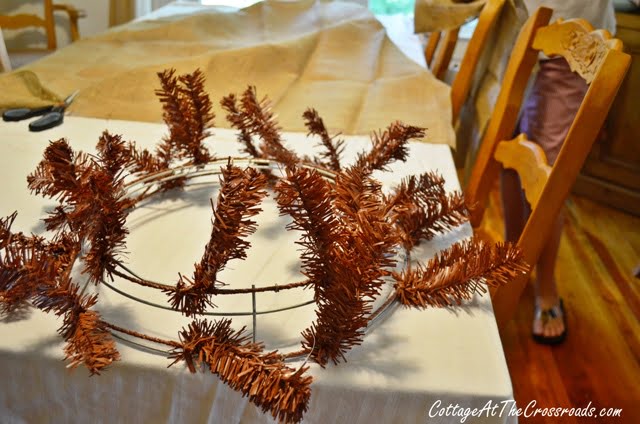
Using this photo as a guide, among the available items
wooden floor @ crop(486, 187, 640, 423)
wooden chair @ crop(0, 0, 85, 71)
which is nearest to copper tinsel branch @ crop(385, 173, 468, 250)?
wooden floor @ crop(486, 187, 640, 423)

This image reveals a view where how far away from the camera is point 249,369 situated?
373 millimetres

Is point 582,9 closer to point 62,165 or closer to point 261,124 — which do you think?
point 261,124

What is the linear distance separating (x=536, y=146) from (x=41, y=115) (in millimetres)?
856

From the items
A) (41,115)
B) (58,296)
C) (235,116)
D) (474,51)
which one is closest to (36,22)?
(41,115)

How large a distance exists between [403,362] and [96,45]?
4.33 ft

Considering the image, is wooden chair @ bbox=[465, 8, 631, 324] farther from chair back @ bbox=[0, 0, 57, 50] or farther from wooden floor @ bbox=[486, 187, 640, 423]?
chair back @ bbox=[0, 0, 57, 50]

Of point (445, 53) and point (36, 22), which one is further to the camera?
point (36, 22)

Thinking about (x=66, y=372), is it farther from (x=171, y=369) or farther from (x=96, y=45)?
(x=96, y=45)

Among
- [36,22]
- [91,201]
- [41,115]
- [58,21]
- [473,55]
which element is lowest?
[58,21]

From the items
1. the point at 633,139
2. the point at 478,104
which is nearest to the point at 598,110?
the point at 478,104

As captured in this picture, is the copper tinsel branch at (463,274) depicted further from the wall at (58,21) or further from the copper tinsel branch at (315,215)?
the wall at (58,21)

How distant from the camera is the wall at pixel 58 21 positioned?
3162mm

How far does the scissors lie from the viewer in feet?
3.08

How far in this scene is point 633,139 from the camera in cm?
214
